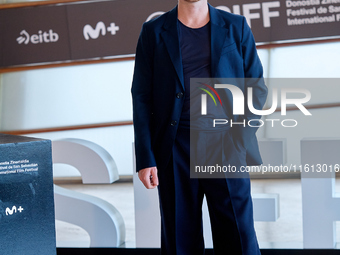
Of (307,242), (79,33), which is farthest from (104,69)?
(307,242)

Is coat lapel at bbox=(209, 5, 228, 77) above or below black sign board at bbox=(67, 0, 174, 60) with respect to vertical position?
below

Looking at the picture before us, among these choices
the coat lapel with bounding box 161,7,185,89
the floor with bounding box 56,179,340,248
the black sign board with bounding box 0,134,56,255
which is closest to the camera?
the black sign board with bounding box 0,134,56,255

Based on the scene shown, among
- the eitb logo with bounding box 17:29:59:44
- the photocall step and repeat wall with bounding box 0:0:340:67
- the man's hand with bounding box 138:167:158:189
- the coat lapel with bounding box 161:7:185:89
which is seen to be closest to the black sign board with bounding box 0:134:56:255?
the man's hand with bounding box 138:167:158:189

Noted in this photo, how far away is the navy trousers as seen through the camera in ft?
6.02

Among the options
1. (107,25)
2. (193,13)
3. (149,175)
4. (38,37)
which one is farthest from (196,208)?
(38,37)

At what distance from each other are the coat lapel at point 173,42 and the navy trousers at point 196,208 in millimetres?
250

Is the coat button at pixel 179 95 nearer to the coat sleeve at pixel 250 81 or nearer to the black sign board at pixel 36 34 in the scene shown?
the coat sleeve at pixel 250 81

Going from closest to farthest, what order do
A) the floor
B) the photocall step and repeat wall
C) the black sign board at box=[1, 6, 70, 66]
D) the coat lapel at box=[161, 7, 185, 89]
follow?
1. the coat lapel at box=[161, 7, 185, 89]
2. the floor
3. the photocall step and repeat wall
4. the black sign board at box=[1, 6, 70, 66]

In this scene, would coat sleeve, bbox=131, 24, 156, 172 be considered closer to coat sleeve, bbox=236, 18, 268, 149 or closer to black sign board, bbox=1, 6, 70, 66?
coat sleeve, bbox=236, 18, 268, 149

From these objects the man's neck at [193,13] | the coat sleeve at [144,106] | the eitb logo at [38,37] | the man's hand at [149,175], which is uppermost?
the eitb logo at [38,37]

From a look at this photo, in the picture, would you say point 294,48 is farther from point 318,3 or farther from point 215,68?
point 215,68

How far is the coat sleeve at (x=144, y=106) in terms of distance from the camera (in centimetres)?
183

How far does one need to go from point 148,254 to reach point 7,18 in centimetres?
253

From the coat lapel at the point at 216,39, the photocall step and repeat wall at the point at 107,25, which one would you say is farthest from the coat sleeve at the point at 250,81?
the photocall step and repeat wall at the point at 107,25
